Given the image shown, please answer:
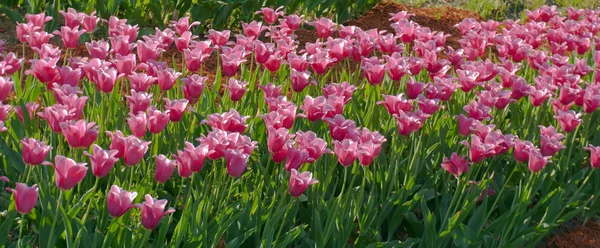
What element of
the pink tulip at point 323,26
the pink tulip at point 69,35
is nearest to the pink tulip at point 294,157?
the pink tulip at point 69,35

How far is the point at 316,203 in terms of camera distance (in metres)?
3.00

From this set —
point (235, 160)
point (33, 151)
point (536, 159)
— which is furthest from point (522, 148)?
point (33, 151)

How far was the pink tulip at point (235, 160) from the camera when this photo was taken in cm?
243

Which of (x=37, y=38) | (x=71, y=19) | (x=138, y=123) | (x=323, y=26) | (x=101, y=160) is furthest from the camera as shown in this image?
(x=323, y=26)

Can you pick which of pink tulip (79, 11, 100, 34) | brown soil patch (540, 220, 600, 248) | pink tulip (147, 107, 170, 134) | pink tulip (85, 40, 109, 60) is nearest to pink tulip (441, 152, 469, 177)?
brown soil patch (540, 220, 600, 248)

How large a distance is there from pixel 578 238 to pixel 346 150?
1.42m

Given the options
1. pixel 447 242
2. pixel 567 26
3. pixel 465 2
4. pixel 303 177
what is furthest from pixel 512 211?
pixel 465 2

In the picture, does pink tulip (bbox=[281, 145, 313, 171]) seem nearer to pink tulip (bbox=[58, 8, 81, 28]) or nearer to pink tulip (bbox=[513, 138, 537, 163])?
pink tulip (bbox=[513, 138, 537, 163])

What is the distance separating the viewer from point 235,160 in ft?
8.01

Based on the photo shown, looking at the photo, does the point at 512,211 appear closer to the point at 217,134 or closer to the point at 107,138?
the point at 217,134

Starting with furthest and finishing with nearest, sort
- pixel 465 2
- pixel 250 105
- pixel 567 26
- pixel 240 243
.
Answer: pixel 465 2, pixel 567 26, pixel 250 105, pixel 240 243

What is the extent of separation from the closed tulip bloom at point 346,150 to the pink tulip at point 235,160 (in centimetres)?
34

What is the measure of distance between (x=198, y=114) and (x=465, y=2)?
16.8ft

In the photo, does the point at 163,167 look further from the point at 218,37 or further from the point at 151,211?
the point at 218,37
